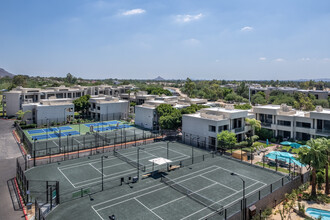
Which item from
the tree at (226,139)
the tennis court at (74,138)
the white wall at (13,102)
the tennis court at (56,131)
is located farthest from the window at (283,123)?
the white wall at (13,102)

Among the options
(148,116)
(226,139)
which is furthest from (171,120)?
(226,139)

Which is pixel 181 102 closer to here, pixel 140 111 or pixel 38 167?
pixel 140 111

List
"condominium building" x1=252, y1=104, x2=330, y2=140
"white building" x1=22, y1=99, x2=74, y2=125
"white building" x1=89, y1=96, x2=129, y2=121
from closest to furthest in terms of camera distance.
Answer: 1. "condominium building" x1=252, y1=104, x2=330, y2=140
2. "white building" x1=22, y1=99, x2=74, y2=125
3. "white building" x1=89, y1=96, x2=129, y2=121

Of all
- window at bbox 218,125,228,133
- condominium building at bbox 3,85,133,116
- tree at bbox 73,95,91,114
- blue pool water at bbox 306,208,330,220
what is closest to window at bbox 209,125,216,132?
window at bbox 218,125,228,133

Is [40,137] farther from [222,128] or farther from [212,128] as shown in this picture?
[222,128]

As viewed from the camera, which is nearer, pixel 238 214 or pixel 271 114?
pixel 238 214

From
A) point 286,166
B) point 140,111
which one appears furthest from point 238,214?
point 140,111

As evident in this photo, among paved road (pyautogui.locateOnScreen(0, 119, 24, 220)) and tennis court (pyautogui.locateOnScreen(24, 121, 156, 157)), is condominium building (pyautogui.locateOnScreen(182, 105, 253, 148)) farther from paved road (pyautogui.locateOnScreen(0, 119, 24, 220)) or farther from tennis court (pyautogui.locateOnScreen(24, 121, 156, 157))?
paved road (pyautogui.locateOnScreen(0, 119, 24, 220))
